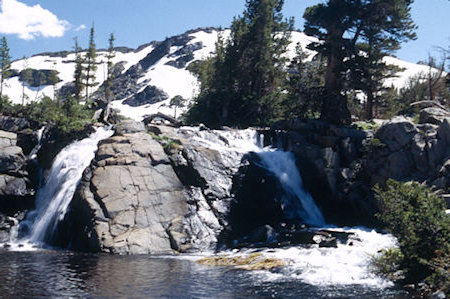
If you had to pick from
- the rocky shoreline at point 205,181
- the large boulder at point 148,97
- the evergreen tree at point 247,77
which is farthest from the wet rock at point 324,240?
the large boulder at point 148,97

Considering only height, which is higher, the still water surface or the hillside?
the hillside

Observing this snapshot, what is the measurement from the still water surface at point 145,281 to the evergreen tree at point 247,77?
98.8 ft

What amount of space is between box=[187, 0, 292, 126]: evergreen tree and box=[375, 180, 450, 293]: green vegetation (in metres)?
30.9

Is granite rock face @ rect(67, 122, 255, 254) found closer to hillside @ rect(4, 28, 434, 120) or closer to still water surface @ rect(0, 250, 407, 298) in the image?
A: still water surface @ rect(0, 250, 407, 298)

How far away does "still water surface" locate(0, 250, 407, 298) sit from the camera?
11328mm

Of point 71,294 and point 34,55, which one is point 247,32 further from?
point 34,55

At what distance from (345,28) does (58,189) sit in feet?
86.3

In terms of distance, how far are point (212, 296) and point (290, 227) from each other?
13.2 meters

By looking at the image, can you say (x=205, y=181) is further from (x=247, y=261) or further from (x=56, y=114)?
(x=56, y=114)

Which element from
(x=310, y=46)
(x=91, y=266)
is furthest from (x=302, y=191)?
(x=91, y=266)

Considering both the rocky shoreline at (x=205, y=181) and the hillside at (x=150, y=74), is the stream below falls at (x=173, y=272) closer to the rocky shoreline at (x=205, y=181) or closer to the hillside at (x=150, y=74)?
the rocky shoreline at (x=205, y=181)

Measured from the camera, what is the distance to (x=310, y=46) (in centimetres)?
3375

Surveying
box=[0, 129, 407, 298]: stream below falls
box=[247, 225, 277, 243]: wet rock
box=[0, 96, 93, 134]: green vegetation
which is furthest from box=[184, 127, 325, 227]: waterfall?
box=[0, 96, 93, 134]: green vegetation

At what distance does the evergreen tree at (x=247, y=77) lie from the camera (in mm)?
43375
